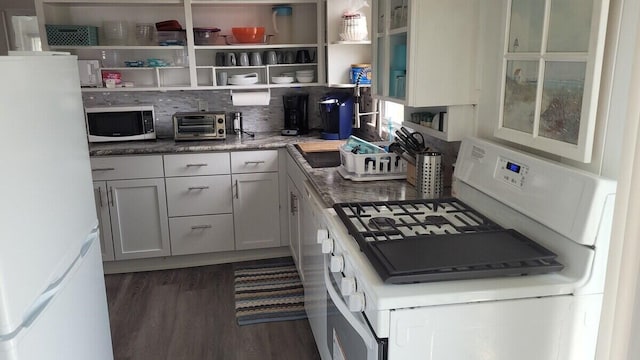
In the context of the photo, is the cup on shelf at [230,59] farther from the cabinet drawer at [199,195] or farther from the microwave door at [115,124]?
the cabinet drawer at [199,195]

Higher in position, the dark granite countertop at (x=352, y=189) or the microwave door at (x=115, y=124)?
the microwave door at (x=115, y=124)

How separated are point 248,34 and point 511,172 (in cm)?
261

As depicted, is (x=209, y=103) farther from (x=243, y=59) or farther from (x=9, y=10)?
(x=9, y=10)

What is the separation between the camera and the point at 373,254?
143cm

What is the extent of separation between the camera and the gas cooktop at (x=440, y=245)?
1.35m

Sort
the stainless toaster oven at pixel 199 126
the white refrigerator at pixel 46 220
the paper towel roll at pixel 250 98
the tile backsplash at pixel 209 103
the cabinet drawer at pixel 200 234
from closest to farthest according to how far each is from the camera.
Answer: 1. the white refrigerator at pixel 46 220
2. the cabinet drawer at pixel 200 234
3. the stainless toaster oven at pixel 199 126
4. the paper towel roll at pixel 250 98
5. the tile backsplash at pixel 209 103

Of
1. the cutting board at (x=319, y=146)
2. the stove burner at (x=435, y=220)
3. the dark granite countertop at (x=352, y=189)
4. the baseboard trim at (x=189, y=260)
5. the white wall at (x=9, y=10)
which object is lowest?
the baseboard trim at (x=189, y=260)

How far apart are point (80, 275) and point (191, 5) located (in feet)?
8.37

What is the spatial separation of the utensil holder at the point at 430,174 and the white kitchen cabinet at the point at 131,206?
2.00 m

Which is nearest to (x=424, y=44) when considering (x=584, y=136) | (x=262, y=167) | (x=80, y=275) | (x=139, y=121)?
(x=584, y=136)

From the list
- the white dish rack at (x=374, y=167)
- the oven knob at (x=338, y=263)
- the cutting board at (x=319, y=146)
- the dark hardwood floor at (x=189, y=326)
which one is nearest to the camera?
the oven knob at (x=338, y=263)

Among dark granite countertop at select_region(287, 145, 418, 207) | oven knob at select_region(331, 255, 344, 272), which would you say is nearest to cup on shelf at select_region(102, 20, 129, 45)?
dark granite countertop at select_region(287, 145, 418, 207)

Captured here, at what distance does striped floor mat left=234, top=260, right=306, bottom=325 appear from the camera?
2.98 metres

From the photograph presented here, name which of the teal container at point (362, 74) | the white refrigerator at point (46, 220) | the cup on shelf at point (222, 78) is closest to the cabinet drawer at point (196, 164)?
the cup on shelf at point (222, 78)
